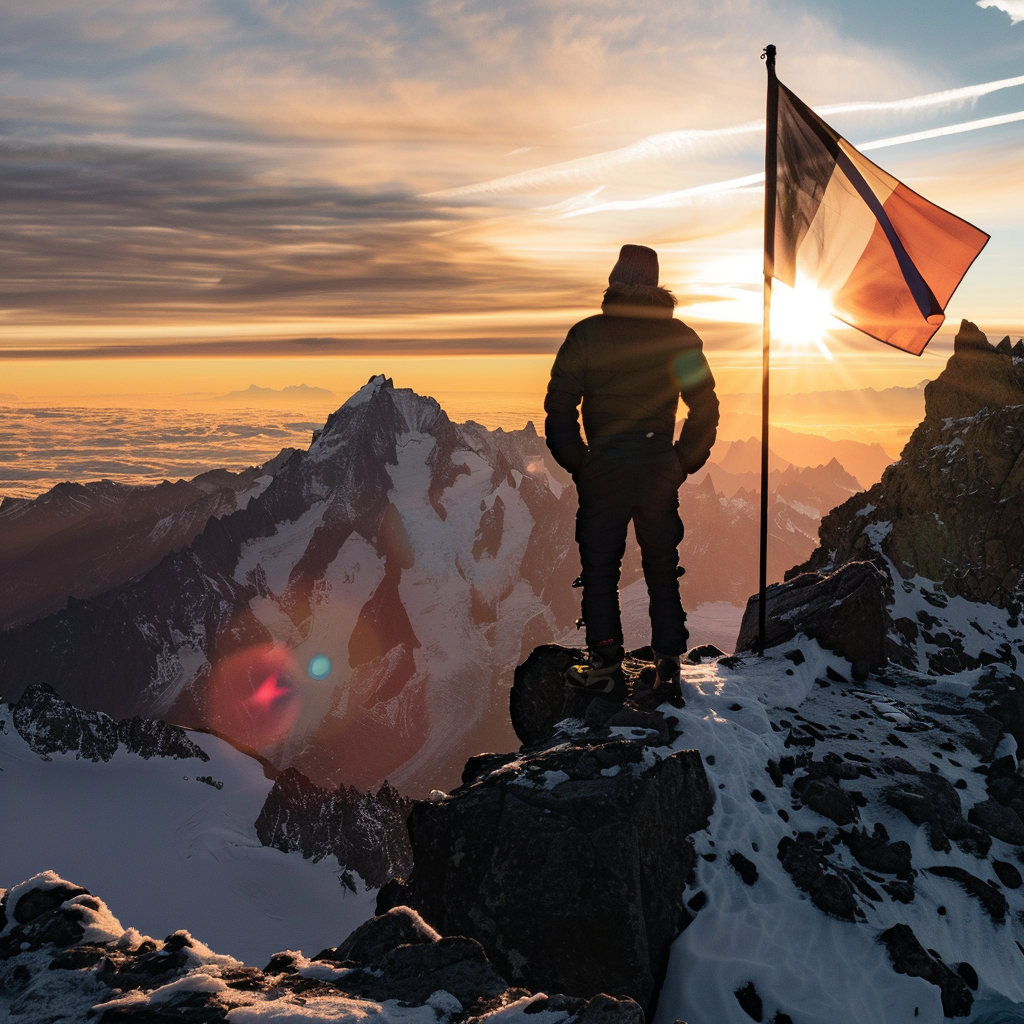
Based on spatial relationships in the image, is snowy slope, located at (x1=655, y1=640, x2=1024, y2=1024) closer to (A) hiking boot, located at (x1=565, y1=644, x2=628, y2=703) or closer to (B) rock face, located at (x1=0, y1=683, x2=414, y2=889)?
(A) hiking boot, located at (x1=565, y1=644, x2=628, y2=703)

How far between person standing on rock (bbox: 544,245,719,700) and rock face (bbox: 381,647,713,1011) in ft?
6.84

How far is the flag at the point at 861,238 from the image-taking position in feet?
33.8

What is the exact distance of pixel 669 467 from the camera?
29.5ft

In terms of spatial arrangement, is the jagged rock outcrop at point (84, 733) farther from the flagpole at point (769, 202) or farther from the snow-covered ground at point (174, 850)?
the flagpole at point (769, 202)

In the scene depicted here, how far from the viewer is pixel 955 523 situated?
213ft

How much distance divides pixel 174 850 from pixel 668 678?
138040 mm

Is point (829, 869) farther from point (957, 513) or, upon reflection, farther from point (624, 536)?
point (957, 513)

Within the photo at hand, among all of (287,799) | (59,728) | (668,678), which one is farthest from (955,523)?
(59,728)

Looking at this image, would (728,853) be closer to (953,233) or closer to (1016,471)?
(953,233)

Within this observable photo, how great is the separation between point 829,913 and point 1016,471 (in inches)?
2826

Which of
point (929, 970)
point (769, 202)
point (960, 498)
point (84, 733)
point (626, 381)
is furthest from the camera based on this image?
point (84, 733)

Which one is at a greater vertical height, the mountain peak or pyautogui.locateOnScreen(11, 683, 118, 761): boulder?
the mountain peak

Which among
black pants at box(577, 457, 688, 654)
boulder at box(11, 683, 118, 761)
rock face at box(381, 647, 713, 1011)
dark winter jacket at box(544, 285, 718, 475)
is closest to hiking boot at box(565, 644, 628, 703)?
black pants at box(577, 457, 688, 654)

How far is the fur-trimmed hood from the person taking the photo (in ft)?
28.0
